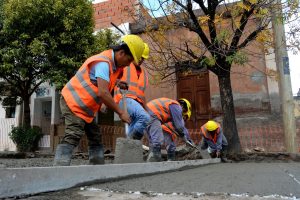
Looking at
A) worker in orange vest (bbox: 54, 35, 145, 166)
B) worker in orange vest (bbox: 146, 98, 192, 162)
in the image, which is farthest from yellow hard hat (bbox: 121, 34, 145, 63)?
worker in orange vest (bbox: 146, 98, 192, 162)

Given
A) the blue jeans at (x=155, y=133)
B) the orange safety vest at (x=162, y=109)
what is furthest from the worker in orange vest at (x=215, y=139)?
the blue jeans at (x=155, y=133)

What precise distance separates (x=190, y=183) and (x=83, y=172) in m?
0.88

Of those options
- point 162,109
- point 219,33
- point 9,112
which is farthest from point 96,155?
point 9,112

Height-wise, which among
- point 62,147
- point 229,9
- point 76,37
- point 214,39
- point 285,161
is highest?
point 76,37

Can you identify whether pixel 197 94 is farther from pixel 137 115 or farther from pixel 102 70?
pixel 102 70

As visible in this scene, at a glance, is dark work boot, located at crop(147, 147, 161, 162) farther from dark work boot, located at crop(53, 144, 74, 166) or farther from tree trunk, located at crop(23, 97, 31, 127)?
tree trunk, located at crop(23, 97, 31, 127)

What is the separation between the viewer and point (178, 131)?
18.0ft

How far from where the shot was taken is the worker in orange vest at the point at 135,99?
452 centimetres

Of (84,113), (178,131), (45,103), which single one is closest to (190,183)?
(84,113)

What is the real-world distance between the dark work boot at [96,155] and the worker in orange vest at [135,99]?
95cm

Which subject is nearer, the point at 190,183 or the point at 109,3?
the point at 190,183

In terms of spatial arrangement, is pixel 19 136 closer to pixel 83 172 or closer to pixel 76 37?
pixel 76 37

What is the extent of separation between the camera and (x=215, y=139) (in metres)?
6.84

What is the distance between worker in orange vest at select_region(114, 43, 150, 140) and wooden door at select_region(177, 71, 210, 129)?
19.8ft
